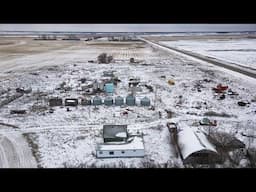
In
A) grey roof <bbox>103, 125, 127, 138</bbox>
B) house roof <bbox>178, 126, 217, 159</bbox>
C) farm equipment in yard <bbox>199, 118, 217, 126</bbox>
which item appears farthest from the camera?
farm equipment in yard <bbox>199, 118, 217, 126</bbox>

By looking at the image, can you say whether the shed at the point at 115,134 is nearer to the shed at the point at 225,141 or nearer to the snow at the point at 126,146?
the snow at the point at 126,146

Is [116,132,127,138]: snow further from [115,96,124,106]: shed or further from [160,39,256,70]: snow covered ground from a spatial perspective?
[160,39,256,70]: snow covered ground

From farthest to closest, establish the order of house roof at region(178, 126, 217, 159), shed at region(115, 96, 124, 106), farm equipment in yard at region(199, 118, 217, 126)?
shed at region(115, 96, 124, 106) → farm equipment in yard at region(199, 118, 217, 126) → house roof at region(178, 126, 217, 159)

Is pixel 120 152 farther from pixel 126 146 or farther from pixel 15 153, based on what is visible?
pixel 15 153

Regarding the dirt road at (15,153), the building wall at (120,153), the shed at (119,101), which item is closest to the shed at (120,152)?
the building wall at (120,153)

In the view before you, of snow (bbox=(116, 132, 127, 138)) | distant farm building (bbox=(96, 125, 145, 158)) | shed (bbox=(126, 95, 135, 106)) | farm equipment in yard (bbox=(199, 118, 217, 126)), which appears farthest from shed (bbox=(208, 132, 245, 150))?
shed (bbox=(126, 95, 135, 106))

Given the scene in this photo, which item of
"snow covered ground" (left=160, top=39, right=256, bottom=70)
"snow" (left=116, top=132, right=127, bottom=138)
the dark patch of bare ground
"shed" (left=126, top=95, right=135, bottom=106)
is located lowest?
the dark patch of bare ground
